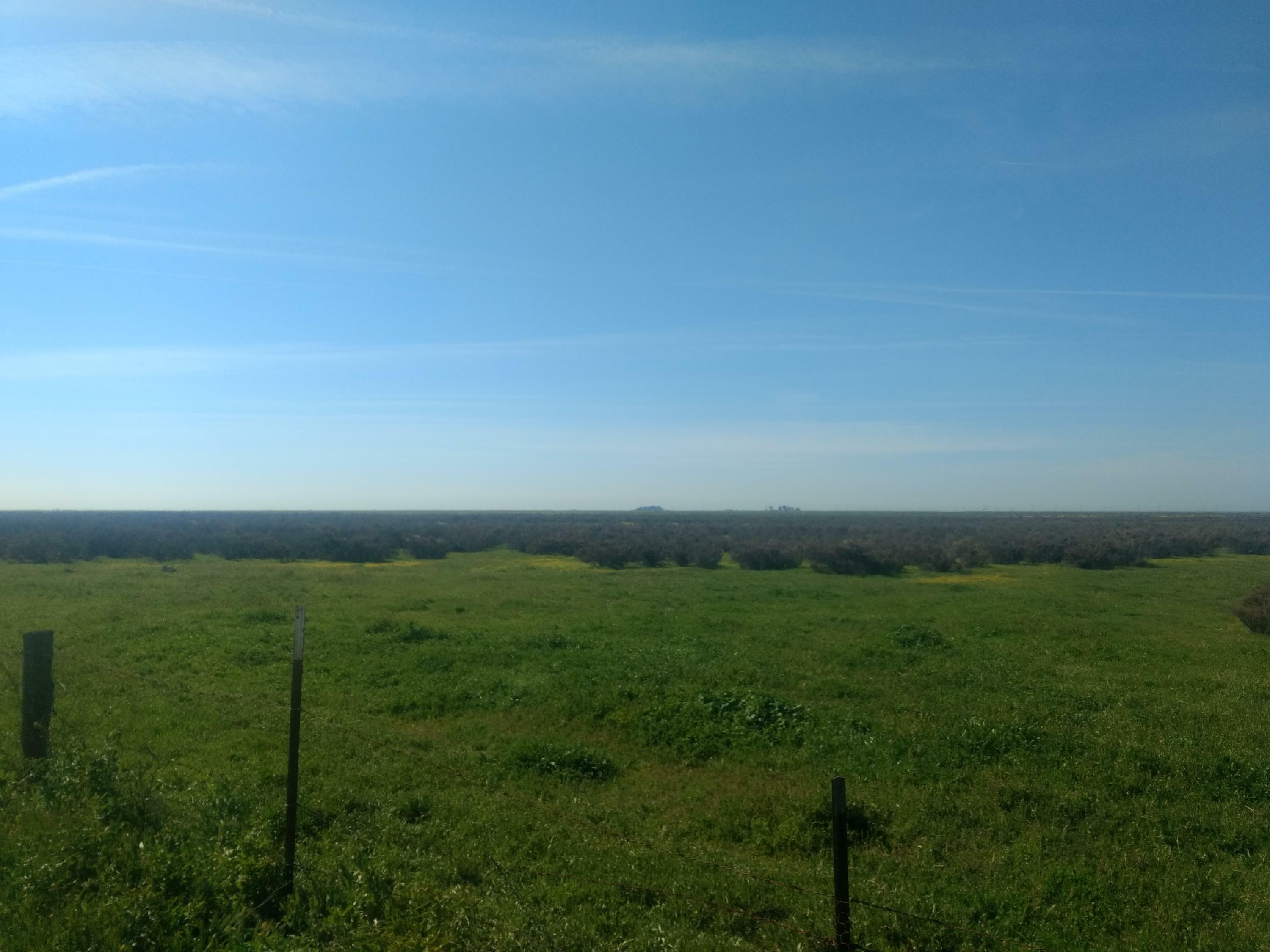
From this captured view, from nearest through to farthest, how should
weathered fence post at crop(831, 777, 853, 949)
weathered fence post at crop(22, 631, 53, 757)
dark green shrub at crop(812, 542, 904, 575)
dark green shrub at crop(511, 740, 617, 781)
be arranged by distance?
weathered fence post at crop(831, 777, 853, 949), weathered fence post at crop(22, 631, 53, 757), dark green shrub at crop(511, 740, 617, 781), dark green shrub at crop(812, 542, 904, 575)

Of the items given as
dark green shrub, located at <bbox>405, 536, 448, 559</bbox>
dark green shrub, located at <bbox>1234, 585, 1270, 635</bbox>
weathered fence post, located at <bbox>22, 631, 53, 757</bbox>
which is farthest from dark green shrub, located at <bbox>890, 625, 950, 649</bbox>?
dark green shrub, located at <bbox>405, 536, 448, 559</bbox>

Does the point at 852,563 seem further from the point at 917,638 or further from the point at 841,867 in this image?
the point at 841,867

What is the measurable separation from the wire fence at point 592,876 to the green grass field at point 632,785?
4 cm

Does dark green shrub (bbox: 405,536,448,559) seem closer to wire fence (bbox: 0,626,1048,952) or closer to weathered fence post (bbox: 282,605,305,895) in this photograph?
wire fence (bbox: 0,626,1048,952)

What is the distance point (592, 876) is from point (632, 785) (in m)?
2.79

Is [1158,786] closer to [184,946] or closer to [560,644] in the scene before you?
[184,946]

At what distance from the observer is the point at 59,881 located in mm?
5641

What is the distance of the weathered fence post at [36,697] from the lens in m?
7.53

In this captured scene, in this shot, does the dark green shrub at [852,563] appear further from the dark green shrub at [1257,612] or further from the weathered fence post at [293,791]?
the weathered fence post at [293,791]

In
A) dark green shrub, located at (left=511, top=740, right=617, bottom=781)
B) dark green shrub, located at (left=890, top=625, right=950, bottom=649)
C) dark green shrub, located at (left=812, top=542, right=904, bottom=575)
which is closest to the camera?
dark green shrub, located at (left=511, top=740, right=617, bottom=781)

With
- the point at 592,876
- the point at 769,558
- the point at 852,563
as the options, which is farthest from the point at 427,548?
the point at 592,876

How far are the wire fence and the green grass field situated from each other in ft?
0.15

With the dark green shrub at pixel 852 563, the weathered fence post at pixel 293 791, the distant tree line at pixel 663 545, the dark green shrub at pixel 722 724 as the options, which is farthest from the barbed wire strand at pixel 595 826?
the distant tree line at pixel 663 545

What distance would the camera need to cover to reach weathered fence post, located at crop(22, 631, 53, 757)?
753cm
